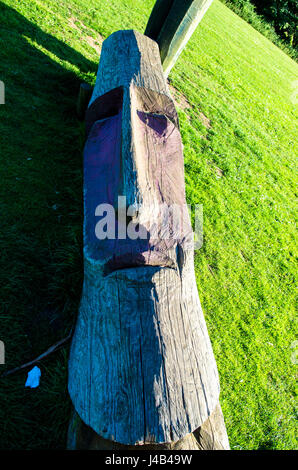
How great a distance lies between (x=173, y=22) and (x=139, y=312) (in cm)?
429

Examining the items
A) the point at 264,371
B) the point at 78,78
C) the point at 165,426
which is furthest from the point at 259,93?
the point at 165,426

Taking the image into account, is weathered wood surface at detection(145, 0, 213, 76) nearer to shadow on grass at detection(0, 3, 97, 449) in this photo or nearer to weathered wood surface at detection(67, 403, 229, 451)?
shadow on grass at detection(0, 3, 97, 449)

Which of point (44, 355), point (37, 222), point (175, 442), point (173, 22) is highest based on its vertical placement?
point (175, 442)

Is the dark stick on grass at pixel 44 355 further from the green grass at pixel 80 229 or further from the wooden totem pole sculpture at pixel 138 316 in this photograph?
the wooden totem pole sculpture at pixel 138 316

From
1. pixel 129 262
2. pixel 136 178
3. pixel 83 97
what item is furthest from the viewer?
pixel 83 97

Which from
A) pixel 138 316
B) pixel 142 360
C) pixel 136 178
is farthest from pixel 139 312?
pixel 136 178

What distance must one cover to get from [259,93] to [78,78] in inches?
249

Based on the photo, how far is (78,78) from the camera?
4.81 m

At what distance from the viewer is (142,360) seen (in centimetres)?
167

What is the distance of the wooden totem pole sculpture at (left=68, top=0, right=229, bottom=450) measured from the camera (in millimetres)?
1612

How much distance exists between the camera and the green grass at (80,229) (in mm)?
2383

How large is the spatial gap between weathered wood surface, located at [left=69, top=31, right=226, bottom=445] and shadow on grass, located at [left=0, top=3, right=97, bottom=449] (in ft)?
1.48

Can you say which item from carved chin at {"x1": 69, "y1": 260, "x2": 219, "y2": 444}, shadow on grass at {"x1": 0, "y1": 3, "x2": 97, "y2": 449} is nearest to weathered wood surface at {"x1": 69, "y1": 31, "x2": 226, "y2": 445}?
carved chin at {"x1": 69, "y1": 260, "x2": 219, "y2": 444}

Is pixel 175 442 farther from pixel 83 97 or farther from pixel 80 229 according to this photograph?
pixel 83 97
